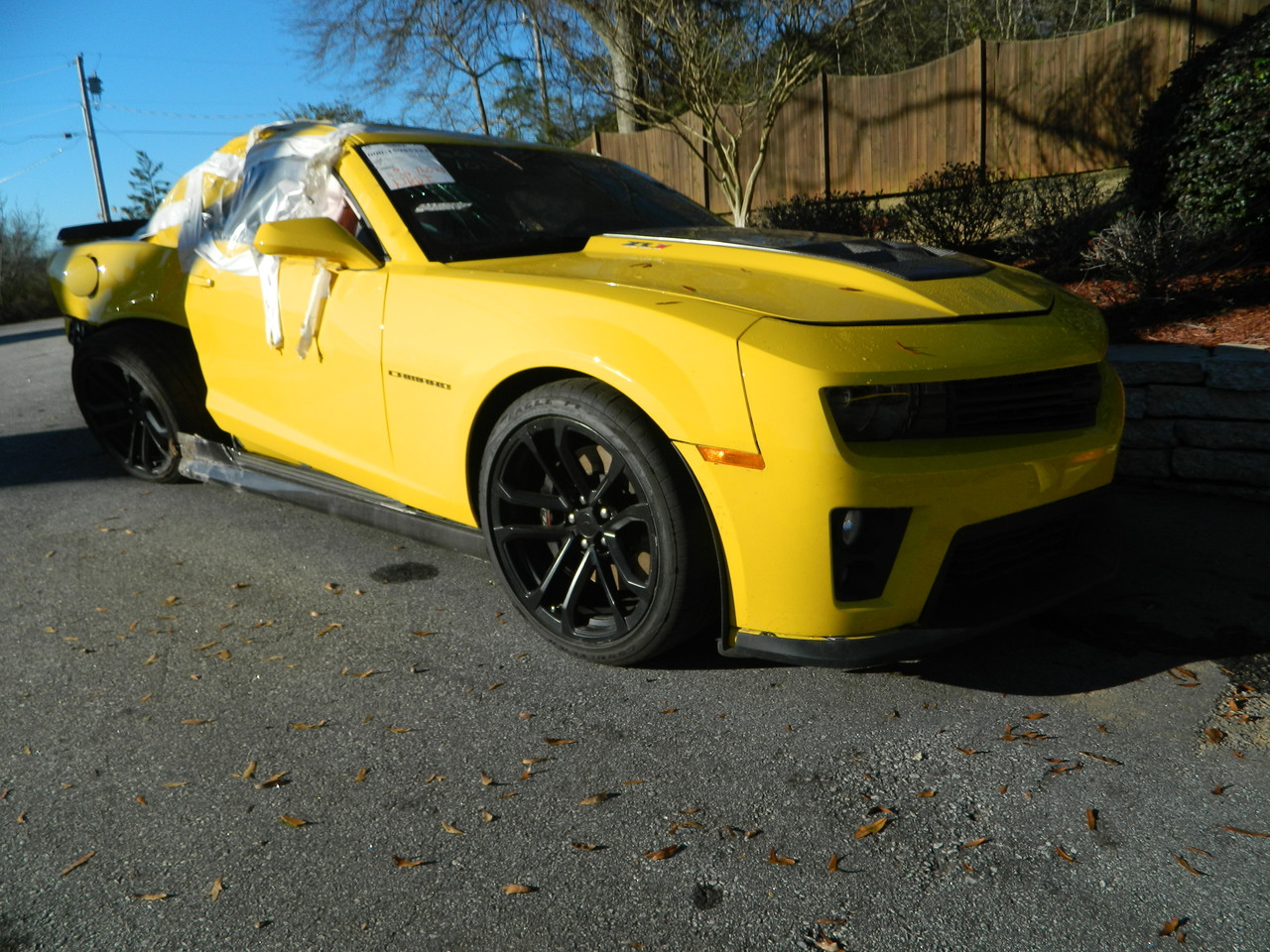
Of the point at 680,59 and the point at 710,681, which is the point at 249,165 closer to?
the point at 710,681

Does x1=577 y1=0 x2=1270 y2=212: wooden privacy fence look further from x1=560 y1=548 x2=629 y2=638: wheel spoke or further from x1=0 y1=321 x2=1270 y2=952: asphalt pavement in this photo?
x1=560 y1=548 x2=629 y2=638: wheel spoke

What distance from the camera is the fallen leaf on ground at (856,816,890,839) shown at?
6.57 ft

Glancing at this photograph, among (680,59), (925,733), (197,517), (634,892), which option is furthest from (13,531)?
(680,59)

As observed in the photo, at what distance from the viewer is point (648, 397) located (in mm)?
2432

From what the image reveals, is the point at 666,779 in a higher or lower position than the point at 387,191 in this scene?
lower

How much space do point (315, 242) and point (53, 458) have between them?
11.8 feet

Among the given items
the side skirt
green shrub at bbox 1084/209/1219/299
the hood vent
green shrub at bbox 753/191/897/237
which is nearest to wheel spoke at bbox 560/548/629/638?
the side skirt

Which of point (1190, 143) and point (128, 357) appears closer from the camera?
point (128, 357)

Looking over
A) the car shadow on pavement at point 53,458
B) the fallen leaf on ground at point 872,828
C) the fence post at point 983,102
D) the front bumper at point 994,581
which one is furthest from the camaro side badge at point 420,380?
the fence post at point 983,102

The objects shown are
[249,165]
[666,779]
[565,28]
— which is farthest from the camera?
[565,28]

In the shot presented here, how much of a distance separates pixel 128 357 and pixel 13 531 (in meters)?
0.93

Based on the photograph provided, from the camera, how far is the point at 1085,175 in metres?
11.1

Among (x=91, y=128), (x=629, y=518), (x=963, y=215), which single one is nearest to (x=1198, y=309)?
(x=963, y=215)

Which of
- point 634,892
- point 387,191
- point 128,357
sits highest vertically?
point 387,191
